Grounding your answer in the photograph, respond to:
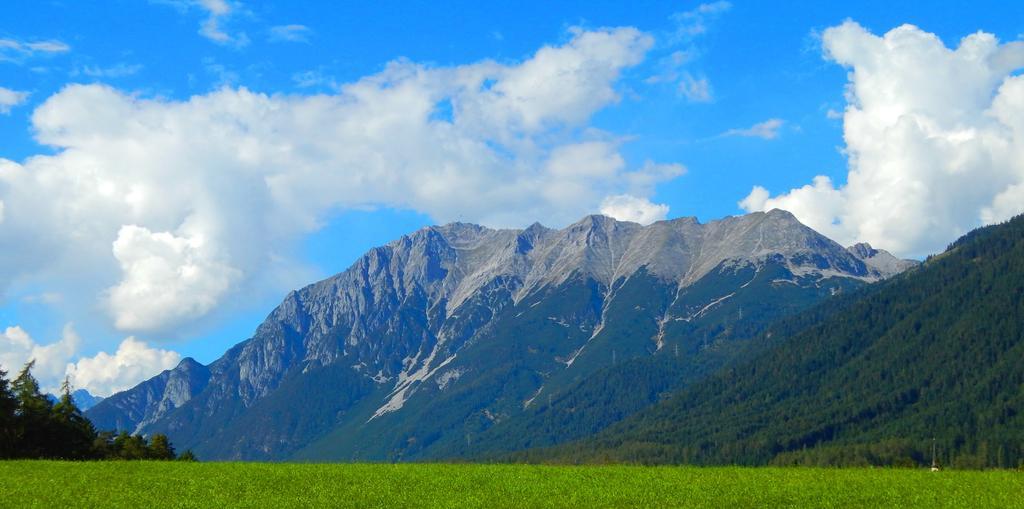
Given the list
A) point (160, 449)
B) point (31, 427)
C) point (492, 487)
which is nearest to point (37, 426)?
point (31, 427)

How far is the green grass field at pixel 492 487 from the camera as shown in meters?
55.6

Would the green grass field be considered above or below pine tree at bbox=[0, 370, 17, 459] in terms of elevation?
below

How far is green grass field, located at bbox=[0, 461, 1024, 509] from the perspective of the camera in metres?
55.6

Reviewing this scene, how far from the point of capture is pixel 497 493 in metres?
60.8

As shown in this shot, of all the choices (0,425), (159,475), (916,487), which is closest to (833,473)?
(916,487)

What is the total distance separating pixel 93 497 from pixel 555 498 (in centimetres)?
3007

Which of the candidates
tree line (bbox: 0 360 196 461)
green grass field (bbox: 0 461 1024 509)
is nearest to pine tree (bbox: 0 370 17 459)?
tree line (bbox: 0 360 196 461)

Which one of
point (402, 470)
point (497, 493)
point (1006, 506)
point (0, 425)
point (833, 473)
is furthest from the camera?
point (0, 425)

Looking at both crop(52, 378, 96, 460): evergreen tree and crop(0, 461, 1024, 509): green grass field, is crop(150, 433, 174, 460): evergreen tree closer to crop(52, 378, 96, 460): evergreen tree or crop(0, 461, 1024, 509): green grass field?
crop(52, 378, 96, 460): evergreen tree

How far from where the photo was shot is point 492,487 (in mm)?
64250

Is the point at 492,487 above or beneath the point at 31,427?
beneath

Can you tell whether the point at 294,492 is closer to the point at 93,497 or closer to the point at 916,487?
the point at 93,497

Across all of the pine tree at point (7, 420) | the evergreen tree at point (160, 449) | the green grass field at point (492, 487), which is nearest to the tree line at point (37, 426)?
the pine tree at point (7, 420)

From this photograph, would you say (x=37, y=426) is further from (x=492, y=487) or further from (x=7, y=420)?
(x=492, y=487)
